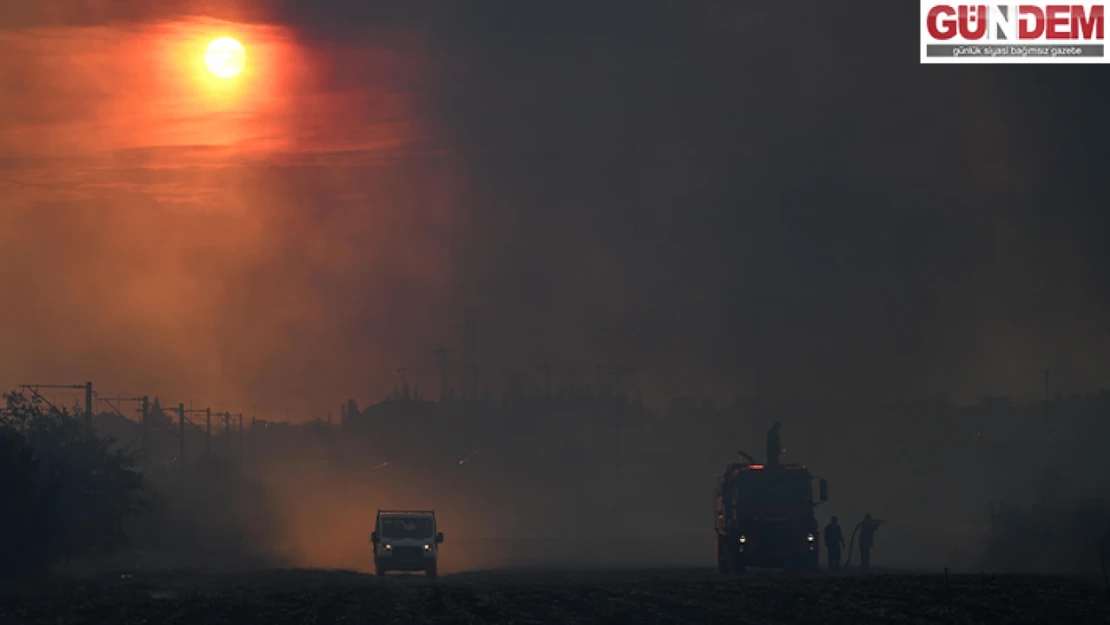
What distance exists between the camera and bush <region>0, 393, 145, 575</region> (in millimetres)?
61188

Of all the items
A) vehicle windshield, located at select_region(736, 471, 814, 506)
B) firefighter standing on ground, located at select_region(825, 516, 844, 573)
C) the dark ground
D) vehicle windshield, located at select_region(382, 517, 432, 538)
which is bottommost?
the dark ground

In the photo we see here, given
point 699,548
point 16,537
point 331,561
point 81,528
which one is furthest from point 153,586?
point 699,548

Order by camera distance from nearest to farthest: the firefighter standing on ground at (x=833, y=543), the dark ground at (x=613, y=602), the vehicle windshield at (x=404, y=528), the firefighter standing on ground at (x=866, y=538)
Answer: the dark ground at (x=613, y=602) < the firefighter standing on ground at (x=833, y=543) < the firefighter standing on ground at (x=866, y=538) < the vehicle windshield at (x=404, y=528)

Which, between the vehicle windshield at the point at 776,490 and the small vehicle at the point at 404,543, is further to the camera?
the small vehicle at the point at 404,543

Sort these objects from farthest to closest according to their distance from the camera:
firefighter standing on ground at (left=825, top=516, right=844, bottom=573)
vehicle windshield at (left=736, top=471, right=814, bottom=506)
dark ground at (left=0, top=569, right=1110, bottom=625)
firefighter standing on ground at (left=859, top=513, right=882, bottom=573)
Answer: firefighter standing on ground at (left=859, top=513, right=882, bottom=573), firefighter standing on ground at (left=825, top=516, right=844, bottom=573), vehicle windshield at (left=736, top=471, right=814, bottom=506), dark ground at (left=0, top=569, right=1110, bottom=625)

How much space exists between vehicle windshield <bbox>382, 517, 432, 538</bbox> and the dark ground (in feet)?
39.6

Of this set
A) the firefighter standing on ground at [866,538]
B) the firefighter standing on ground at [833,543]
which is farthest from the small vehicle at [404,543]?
the firefighter standing on ground at [866,538]

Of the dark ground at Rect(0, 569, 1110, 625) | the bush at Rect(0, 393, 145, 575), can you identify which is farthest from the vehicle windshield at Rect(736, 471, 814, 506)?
the bush at Rect(0, 393, 145, 575)

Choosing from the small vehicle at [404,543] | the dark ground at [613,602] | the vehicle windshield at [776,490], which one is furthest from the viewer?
the small vehicle at [404,543]

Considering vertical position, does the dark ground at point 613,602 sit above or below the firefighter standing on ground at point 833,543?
below

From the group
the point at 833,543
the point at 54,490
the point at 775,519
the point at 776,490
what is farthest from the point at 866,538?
the point at 54,490

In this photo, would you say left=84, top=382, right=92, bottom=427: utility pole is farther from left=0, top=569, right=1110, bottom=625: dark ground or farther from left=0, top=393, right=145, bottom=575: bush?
left=0, top=569, right=1110, bottom=625: dark ground

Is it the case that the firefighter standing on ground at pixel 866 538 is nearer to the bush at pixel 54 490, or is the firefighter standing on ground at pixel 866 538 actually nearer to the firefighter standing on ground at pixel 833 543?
the firefighter standing on ground at pixel 833 543

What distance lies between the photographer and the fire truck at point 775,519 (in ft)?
172
